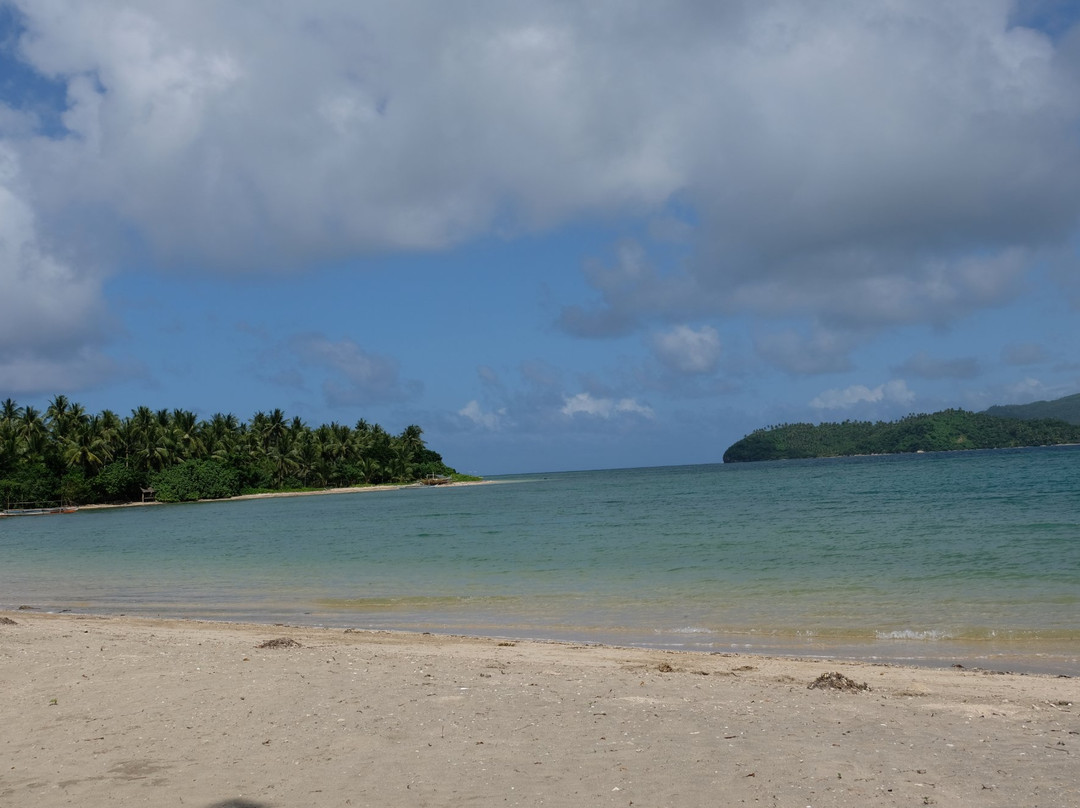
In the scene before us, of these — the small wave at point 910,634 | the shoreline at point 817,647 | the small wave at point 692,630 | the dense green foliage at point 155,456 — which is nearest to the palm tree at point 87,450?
the dense green foliage at point 155,456

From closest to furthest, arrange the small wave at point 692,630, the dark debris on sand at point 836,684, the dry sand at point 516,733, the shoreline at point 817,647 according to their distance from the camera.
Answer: the dry sand at point 516,733 → the dark debris on sand at point 836,684 → the shoreline at point 817,647 → the small wave at point 692,630

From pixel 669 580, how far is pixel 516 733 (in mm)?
12626

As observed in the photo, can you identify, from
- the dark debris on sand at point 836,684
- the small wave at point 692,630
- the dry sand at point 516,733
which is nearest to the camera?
the dry sand at point 516,733

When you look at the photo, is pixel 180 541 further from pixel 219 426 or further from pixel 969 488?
pixel 219 426

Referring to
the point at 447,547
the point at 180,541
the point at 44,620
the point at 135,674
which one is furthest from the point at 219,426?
the point at 135,674

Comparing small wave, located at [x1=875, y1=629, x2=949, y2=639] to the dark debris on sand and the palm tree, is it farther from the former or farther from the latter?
the palm tree

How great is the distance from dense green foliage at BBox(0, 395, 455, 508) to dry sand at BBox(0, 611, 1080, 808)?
8785cm

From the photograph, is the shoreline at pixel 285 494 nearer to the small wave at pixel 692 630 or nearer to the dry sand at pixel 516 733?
the small wave at pixel 692 630

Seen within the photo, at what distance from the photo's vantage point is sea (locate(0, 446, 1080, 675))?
507 inches

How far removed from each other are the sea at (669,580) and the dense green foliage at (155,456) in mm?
53354

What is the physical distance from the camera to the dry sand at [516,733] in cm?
559

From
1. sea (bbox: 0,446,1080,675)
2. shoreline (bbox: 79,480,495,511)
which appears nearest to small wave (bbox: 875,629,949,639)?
sea (bbox: 0,446,1080,675)

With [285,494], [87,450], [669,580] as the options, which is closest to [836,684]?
[669,580]

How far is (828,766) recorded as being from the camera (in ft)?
19.6
